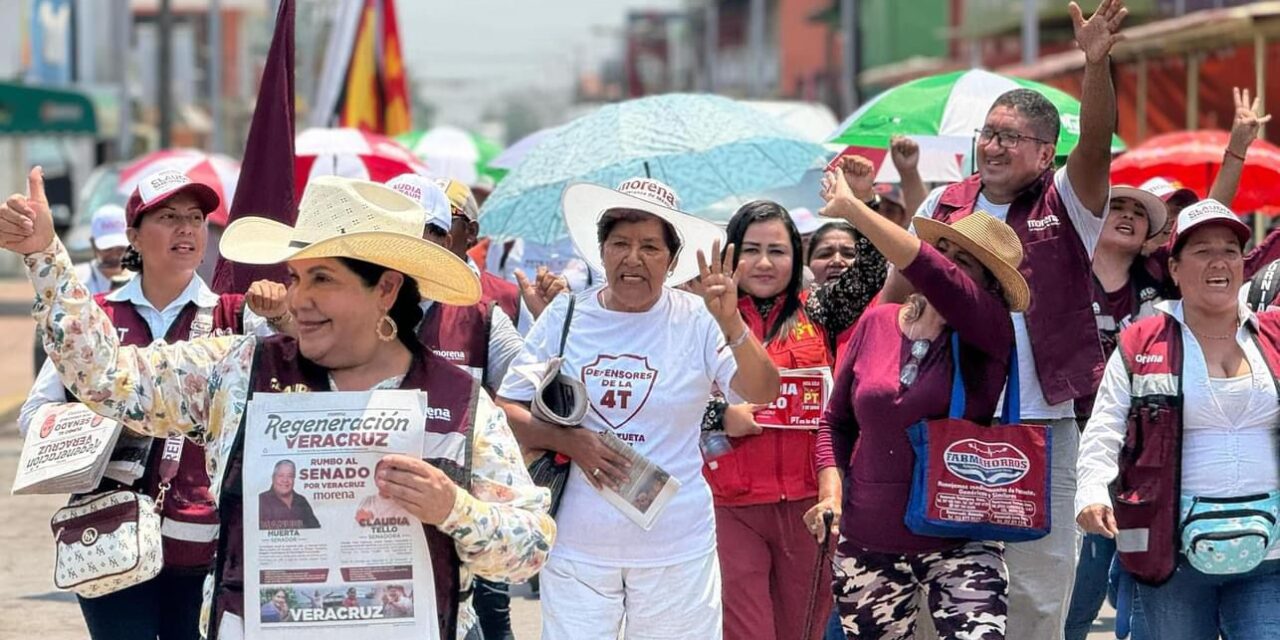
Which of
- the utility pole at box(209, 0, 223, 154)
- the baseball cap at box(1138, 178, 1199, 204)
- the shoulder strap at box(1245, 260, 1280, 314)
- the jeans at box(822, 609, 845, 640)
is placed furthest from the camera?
the utility pole at box(209, 0, 223, 154)

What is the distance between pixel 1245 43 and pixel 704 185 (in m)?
12.1

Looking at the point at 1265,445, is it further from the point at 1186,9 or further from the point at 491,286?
the point at 1186,9

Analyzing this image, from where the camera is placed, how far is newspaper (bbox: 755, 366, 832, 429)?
675cm

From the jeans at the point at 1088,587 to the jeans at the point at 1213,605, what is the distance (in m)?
2.09

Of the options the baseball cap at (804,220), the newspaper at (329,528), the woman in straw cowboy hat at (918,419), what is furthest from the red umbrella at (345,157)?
the newspaper at (329,528)

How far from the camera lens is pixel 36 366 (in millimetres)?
11227

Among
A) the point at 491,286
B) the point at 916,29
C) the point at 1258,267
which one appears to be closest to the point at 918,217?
the point at 491,286

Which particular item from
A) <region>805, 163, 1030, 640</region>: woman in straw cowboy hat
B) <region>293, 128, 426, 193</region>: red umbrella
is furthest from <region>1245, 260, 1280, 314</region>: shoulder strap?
<region>293, 128, 426, 193</region>: red umbrella

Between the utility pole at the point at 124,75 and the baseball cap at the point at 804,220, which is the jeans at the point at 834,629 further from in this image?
the utility pole at the point at 124,75

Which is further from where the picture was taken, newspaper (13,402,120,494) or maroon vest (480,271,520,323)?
maroon vest (480,271,520,323)

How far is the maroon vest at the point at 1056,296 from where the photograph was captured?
619 centimetres

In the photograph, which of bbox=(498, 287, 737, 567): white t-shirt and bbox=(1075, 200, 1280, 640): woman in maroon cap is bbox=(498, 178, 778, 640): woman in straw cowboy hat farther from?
bbox=(1075, 200, 1280, 640): woman in maroon cap

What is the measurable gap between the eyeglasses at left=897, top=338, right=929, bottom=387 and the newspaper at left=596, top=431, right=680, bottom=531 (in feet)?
2.59

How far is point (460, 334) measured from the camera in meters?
6.44
